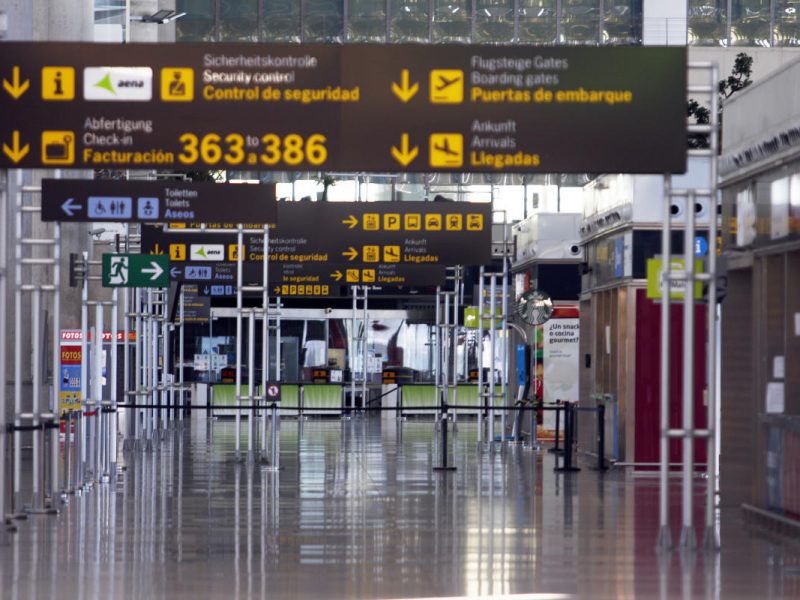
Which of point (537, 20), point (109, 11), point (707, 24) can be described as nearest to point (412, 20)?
point (537, 20)

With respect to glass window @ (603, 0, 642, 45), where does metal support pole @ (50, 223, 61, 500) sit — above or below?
below

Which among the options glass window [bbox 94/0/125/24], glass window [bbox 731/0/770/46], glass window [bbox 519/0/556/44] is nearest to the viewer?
glass window [bbox 94/0/125/24]

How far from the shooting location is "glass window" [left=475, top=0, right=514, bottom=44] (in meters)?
46.8

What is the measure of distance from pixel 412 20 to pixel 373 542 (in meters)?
35.0

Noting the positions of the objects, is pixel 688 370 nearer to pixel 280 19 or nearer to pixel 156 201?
pixel 156 201

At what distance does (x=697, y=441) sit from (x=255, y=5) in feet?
93.5

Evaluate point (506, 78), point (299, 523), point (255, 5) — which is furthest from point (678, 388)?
point (255, 5)

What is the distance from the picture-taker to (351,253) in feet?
88.7

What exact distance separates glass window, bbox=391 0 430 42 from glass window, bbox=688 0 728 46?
308 inches

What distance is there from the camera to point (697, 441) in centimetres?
2177

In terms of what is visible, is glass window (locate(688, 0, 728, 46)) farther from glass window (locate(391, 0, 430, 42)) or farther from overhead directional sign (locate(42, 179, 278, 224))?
overhead directional sign (locate(42, 179, 278, 224))

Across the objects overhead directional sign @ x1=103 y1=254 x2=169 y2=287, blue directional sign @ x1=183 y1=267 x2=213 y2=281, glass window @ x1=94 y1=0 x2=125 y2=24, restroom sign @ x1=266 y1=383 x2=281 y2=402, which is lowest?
restroom sign @ x1=266 y1=383 x2=281 y2=402

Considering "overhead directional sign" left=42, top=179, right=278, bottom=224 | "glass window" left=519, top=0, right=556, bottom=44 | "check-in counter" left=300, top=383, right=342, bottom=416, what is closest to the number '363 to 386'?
"overhead directional sign" left=42, top=179, right=278, bottom=224

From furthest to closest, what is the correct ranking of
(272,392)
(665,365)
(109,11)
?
(109,11), (272,392), (665,365)
